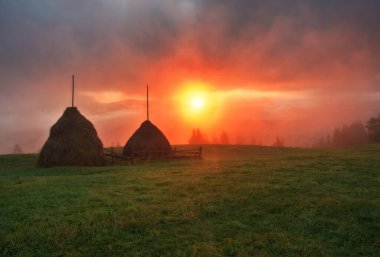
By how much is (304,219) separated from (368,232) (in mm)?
2042

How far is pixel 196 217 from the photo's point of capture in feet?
41.4

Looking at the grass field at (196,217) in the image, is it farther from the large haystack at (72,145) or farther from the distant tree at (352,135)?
the distant tree at (352,135)

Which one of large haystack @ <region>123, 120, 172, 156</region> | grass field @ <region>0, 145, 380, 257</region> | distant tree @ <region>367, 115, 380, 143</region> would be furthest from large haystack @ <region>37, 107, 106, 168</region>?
distant tree @ <region>367, 115, 380, 143</region>

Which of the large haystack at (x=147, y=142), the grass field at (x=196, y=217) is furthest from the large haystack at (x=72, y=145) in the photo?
the grass field at (x=196, y=217)

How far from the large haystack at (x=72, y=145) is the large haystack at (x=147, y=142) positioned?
Result: 5901 mm

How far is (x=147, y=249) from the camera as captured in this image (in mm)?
9789

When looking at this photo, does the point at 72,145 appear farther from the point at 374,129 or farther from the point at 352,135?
the point at 352,135

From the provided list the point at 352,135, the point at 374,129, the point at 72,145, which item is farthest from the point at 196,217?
the point at 352,135

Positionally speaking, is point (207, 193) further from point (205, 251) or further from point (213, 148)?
point (213, 148)

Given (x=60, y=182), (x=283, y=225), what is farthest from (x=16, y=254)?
(x=60, y=182)

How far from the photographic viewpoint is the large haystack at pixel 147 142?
4412 cm

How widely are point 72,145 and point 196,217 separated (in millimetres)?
27107

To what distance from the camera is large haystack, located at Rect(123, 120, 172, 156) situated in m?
44.1

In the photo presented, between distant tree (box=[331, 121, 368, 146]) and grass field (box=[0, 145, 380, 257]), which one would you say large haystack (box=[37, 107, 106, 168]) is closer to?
grass field (box=[0, 145, 380, 257])
